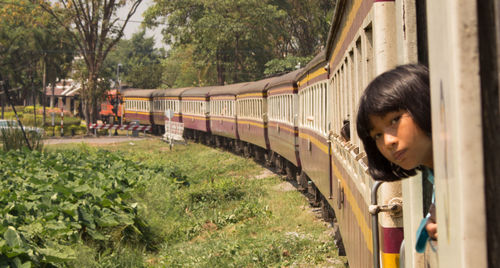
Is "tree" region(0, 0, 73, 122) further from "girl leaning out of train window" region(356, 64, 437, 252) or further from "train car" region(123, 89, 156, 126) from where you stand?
"girl leaning out of train window" region(356, 64, 437, 252)

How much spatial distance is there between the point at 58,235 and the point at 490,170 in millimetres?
8171

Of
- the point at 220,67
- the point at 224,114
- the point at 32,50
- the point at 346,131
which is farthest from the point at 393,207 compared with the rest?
the point at 32,50

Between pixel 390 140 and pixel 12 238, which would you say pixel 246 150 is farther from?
pixel 390 140

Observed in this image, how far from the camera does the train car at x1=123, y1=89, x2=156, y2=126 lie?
45031 mm

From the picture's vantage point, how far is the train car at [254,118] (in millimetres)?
21812

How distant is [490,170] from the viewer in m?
0.97

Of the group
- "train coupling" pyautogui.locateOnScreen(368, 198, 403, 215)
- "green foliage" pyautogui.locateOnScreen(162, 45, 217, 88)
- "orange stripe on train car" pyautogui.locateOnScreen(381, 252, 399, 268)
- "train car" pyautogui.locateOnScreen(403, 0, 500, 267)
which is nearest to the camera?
"train car" pyautogui.locateOnScreen(403, 0, 500, 267)

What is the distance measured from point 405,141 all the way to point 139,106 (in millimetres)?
46516

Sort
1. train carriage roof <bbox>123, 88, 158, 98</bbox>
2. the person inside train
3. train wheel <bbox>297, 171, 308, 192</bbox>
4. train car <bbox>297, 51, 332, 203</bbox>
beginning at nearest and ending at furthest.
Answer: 1. the person inside train
2. train car <bbox>297, 51, 332, 203</bbox>
3. train wheel <bbox>297, 171, 308, 192</bbox>
4. train carriage roof <bbox>123, 88, 158, 98</bbox>

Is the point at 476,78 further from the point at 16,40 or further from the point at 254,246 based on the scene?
the point at 16,40

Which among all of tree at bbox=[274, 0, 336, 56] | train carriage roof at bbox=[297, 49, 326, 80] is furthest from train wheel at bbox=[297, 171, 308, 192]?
tree at bbox=[274, 0, 336, 56]

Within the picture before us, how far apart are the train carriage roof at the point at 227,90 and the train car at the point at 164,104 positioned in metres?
7.32

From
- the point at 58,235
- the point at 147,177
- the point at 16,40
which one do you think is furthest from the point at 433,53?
the point at 16,40

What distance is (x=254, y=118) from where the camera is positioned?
23.2 m
